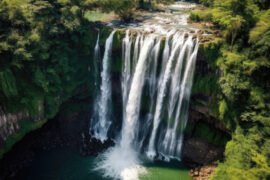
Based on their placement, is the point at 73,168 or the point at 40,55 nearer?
the point at 40,55

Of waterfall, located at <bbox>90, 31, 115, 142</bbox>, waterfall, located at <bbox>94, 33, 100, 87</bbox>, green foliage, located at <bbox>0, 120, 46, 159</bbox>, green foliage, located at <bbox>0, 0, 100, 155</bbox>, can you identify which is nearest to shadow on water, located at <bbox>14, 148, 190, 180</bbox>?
green foliage, located at <bbox>0, 120, 46, 159</bbox>

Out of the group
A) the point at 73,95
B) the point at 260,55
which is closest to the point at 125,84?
the point at 73,95

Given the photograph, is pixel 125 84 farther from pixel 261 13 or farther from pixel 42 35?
pixel 261 13

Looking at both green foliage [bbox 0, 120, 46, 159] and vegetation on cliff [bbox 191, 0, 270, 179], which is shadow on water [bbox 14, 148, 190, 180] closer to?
green foliage [bbox 0, 120, 46, 159]

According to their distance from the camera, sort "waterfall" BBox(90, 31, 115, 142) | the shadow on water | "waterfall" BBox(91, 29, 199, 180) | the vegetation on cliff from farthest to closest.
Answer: "waterfall" BBox(90, 31, 115, 142), "waterfall" BBox(91, 29, 199, 180), the shadow on water, the vegetation on cliff

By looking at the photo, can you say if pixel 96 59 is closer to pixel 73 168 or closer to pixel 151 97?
pixel 151 97

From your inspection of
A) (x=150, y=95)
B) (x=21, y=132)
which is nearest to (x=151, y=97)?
(x=150, y=95)
